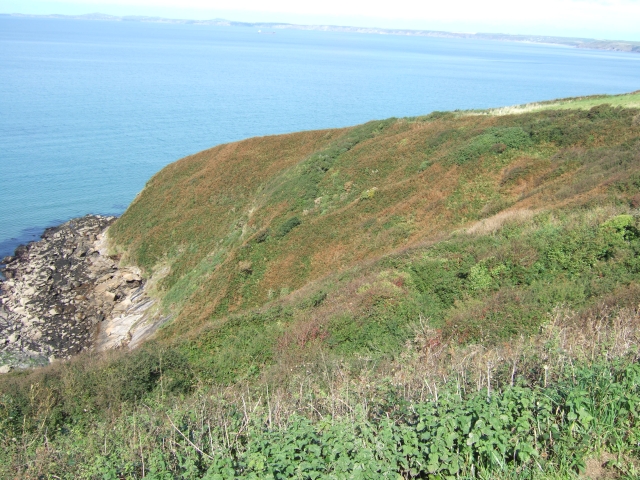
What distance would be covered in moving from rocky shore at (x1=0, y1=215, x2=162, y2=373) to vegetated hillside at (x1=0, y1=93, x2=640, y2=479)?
2790 mm

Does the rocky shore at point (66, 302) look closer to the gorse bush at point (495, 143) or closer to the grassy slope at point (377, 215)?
the grassy slope at point (377, 215)

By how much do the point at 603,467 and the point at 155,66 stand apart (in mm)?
215429

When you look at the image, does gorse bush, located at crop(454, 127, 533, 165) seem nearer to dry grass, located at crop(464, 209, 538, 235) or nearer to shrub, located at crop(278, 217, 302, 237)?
dry grass, located at crop(464, 209, 538, 235)

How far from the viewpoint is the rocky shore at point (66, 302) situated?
32.9 meters

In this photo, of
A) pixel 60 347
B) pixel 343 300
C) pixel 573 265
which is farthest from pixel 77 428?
pixel 60 347

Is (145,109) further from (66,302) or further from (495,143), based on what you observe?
(495,143)

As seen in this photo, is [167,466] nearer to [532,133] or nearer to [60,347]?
[60,347]

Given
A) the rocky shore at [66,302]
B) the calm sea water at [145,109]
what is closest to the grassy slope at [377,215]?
the rocky shore at [66,302]

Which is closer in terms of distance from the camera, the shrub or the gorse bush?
the gorse bush

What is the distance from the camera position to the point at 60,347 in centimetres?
3303

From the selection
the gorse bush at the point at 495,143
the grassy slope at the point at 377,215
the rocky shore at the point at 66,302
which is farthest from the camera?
the rocky shore at the point at 66,302

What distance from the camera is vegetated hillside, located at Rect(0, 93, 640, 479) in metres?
7.27

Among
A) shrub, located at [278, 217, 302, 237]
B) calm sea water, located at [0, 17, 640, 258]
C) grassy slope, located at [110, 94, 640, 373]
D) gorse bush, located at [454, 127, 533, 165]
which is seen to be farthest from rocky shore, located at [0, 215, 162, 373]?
gorse bush, located at [454, 127, 533, 165]

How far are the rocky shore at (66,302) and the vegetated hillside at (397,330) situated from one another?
279 cm
